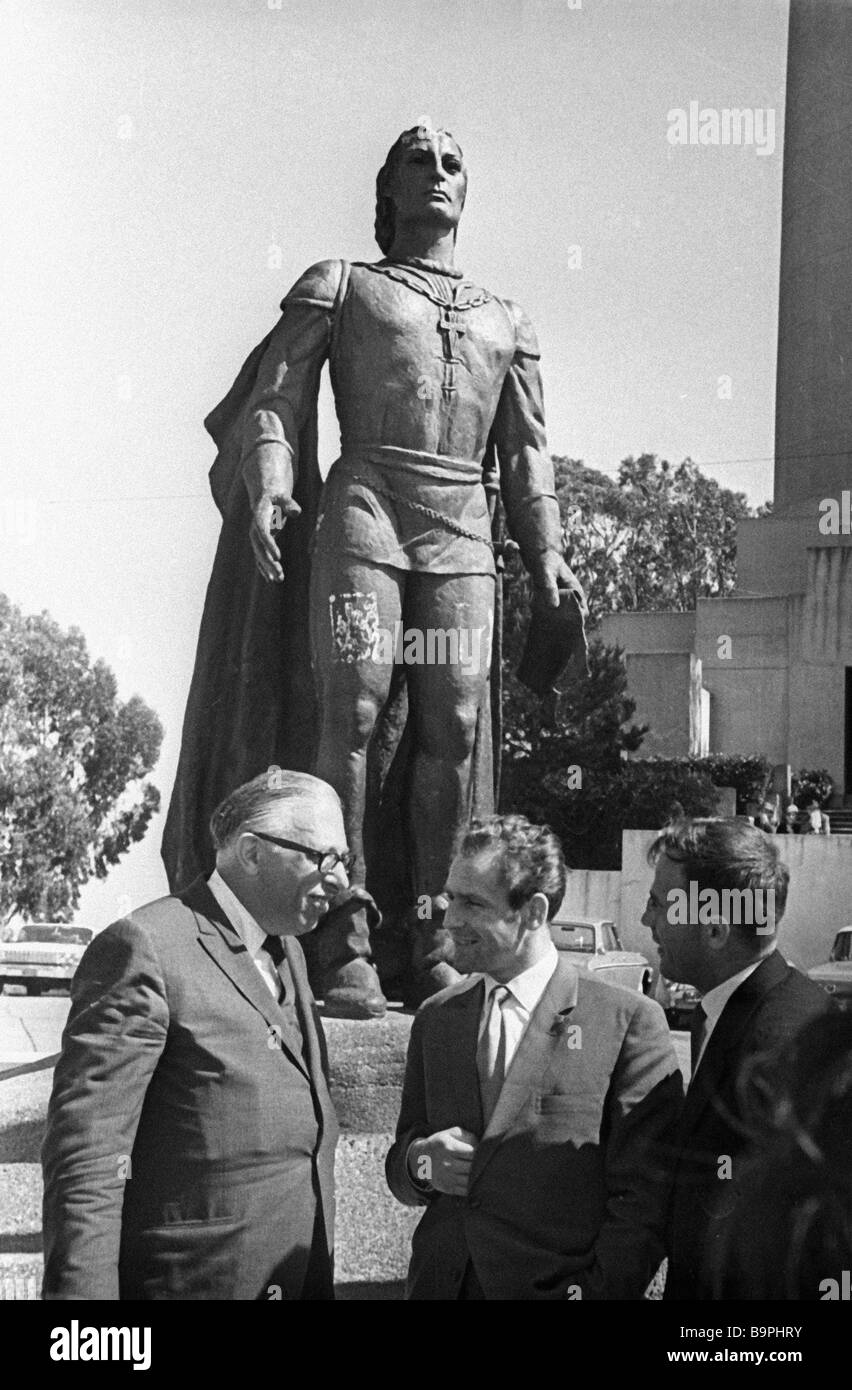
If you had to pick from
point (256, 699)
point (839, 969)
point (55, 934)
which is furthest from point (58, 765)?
point (256, 699)

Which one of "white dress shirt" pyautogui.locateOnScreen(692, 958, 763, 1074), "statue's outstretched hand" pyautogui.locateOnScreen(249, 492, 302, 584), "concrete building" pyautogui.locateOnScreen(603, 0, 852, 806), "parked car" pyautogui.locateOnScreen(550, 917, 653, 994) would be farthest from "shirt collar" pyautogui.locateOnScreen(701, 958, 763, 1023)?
"concrete building" pyautogui.locateOnScreen(603, 0, 852, 806)

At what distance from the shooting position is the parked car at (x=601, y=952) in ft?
51.3

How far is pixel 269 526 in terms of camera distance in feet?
19.6

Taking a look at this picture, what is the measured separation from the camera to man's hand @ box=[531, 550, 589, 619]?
650cm

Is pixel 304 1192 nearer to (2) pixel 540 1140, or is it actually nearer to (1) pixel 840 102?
(2) pixel 540 1140

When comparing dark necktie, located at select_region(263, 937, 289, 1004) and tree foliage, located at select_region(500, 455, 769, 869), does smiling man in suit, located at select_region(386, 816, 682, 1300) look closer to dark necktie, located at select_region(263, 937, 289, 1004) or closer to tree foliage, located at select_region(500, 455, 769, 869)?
dark necktie, located at select_region(263, 937, 289, 1004)

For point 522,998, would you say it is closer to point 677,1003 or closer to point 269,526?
point 269,526

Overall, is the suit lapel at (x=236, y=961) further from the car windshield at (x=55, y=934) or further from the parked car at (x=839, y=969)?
the car windshield at (x=55, y=934)

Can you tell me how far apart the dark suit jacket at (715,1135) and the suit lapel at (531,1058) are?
304 millimetres

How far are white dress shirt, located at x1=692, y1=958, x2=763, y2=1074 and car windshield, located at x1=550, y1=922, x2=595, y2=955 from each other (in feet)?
43.9

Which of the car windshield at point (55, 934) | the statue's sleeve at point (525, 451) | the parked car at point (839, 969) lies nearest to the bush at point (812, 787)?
the car windshield at point (55, 934)

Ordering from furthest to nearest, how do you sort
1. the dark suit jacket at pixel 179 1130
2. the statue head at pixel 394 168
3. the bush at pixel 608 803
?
the bush at pixel 608 803, the statue head at pixel 394 168, the dark suit jacket at pixel 179 1130
